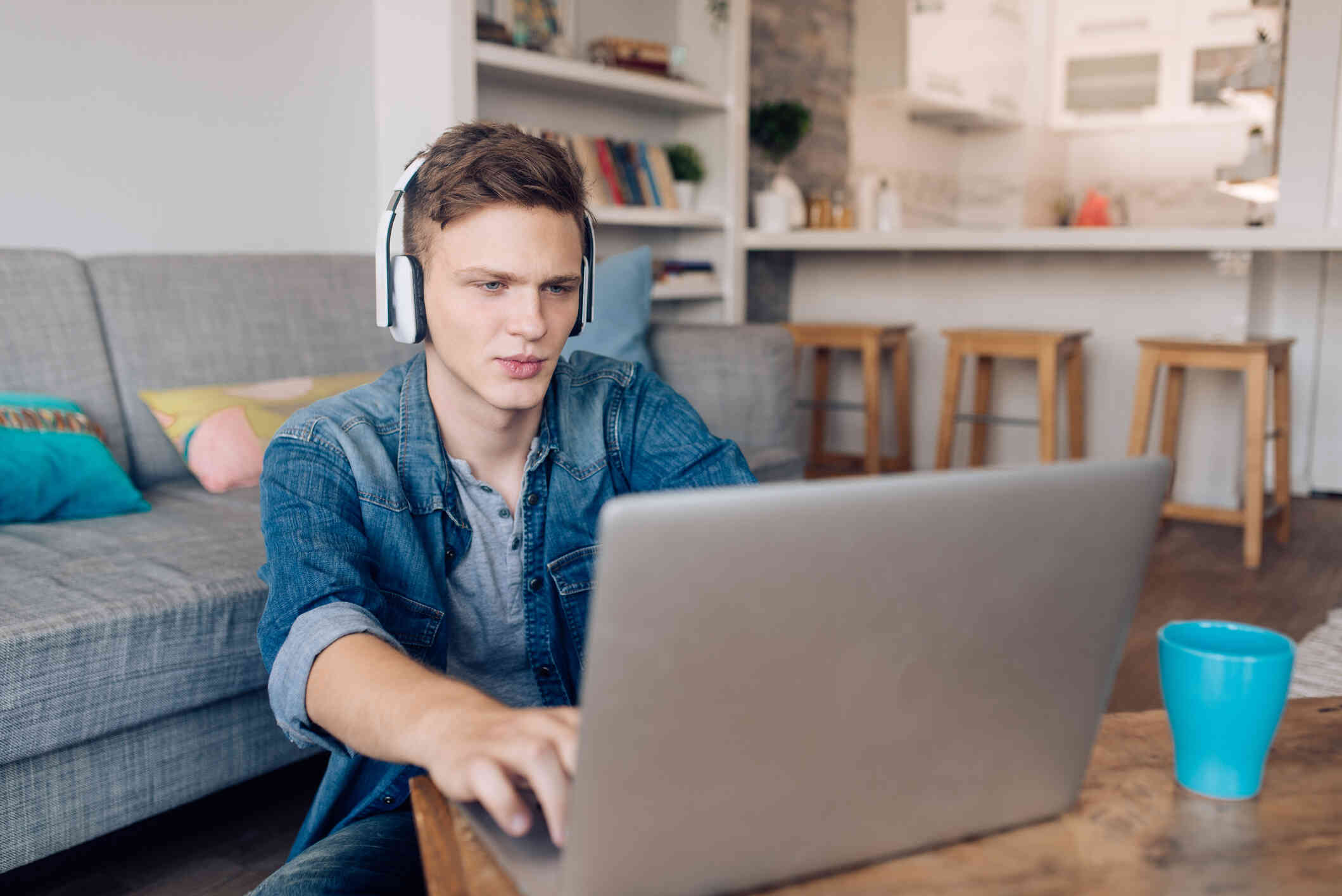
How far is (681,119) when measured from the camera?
4285 millimetres

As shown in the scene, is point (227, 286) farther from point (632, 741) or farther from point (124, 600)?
point (632, 741)

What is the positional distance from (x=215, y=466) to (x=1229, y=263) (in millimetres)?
3195

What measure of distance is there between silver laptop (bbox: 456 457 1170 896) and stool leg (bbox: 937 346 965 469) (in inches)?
130

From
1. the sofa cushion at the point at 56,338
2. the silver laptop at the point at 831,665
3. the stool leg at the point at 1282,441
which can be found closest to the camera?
the silver laptop at the point at 831,665

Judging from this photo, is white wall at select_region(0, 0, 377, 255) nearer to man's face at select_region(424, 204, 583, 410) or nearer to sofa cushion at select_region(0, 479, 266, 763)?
sofa cushion at select_region(0, 479, 266, 763)

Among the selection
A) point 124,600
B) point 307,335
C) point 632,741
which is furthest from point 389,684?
point 307,335

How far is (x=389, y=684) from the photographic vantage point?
68cm

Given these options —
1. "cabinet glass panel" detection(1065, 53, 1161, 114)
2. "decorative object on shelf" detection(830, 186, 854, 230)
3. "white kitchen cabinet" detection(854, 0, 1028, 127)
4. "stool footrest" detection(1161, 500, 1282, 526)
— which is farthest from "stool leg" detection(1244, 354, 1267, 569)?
"cabinet glass panel" detection(1065, 53, 1161, 114)

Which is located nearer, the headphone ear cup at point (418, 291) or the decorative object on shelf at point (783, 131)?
the headphone ear cup at point (418, 291)

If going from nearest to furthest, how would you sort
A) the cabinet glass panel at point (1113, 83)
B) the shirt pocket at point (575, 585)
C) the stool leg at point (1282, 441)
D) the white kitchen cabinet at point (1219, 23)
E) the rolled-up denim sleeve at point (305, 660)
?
1. the rolled-up denim sleeve at point (305, 660)
2. the shirt pocket at point (575, 585)
3. the stool leg at point (1282, 441)
4. the white kitchen cabinet at point (1219, 23)
5. the cabinet glass panel at point (1113, 83)

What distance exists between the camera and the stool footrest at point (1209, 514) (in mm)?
3562

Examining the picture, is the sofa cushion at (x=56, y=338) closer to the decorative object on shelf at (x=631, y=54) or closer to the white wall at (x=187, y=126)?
the white wall at (x=187, y=126)

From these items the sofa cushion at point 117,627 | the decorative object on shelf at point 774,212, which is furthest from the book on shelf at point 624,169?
the sofa cushion at point 117,627

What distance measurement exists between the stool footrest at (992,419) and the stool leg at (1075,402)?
0.49 feet
